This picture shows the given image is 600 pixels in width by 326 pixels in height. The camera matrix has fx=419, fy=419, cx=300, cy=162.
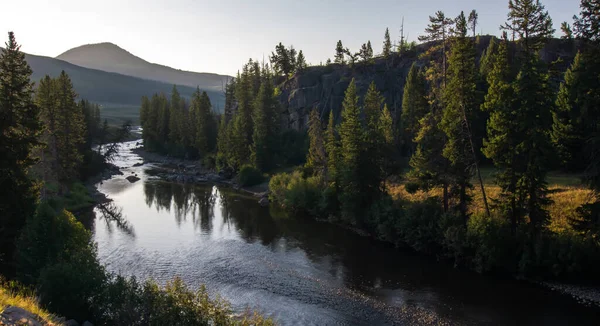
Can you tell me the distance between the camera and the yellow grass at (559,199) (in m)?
34.9

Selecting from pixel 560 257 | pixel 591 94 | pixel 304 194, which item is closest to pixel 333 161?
pixel 304 194

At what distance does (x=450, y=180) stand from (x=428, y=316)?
14528mm

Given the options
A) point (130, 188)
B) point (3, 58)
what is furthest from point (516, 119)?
point (130, 188)

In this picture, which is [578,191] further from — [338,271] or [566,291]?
Answer: [338,271]

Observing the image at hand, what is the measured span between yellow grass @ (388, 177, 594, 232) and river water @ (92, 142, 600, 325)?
22.1 ft

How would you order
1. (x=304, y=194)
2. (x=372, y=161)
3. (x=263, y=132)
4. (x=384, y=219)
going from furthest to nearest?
(x=263, y=132) < (x=304, y=194) < (x=372, y=161) < (x=384, y=219)

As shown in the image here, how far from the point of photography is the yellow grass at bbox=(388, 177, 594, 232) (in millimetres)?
34906

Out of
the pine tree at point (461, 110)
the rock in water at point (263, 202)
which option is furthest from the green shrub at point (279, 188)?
the pine tree at point (461, 110)

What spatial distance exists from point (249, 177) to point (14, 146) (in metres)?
48.1

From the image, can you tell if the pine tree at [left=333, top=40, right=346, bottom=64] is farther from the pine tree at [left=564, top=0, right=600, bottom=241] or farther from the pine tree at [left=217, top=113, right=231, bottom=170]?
the pine tree at [left=564, top=0, right=600, bottom=241]

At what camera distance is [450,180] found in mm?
38219

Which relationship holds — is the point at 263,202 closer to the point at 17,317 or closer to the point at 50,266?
the point at 50,266

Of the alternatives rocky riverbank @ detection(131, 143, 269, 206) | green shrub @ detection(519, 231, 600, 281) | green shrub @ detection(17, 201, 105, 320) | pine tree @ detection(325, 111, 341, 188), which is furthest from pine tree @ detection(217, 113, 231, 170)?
green shrub @ detection(519, 231, 600, 281)

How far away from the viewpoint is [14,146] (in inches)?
1177
